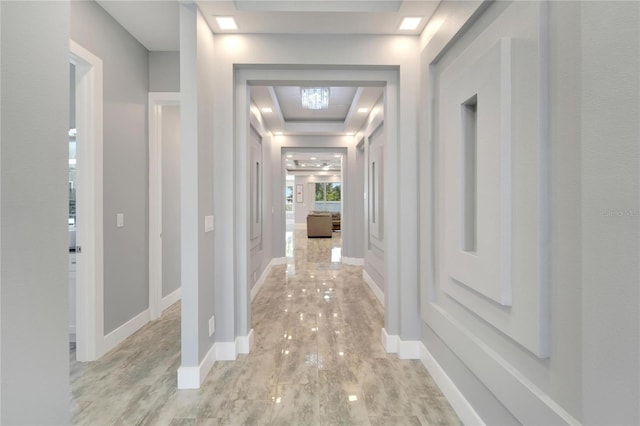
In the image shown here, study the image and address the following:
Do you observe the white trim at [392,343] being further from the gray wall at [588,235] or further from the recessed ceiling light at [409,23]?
the recessed ceiling light at [409,23]

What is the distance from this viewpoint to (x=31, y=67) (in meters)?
1.02

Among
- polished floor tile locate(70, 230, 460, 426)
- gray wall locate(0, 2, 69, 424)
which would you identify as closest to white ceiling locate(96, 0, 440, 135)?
gray wall locate(0, 2, 69, 424)

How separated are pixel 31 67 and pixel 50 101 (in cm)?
11

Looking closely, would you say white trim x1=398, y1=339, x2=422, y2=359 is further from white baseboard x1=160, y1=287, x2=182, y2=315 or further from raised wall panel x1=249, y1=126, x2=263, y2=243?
white baseboard x1=160, y1=287, x2=182, y2=315

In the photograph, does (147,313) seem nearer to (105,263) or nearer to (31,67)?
(105,263)

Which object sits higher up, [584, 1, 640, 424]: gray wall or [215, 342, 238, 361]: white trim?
[584, 1, 640, 424]: gray wall

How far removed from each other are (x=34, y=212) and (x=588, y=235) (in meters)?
1.72

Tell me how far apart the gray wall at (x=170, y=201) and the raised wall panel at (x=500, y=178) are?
125 inches

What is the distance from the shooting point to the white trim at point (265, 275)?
461cm

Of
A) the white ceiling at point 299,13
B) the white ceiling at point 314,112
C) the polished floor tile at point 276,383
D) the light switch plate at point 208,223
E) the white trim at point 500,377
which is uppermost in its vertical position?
the white ceiling at point 314,112

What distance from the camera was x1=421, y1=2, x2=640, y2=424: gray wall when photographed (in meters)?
0.89

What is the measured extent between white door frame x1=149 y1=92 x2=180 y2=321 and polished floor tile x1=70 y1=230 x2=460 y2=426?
1.07ft

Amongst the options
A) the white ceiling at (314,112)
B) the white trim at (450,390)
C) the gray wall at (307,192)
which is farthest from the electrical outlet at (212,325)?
the gray wall at (307,192)

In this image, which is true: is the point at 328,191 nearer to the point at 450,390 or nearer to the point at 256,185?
the point at 256,185
